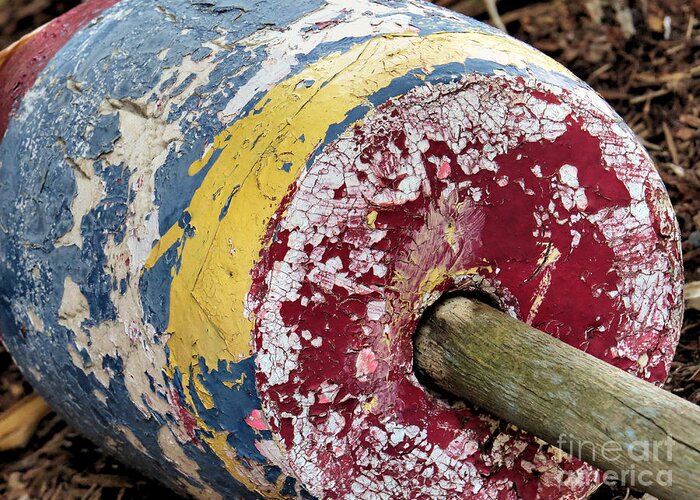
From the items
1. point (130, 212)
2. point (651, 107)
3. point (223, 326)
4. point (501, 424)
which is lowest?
point (651, 107)

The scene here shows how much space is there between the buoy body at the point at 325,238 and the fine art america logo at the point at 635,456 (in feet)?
0.70

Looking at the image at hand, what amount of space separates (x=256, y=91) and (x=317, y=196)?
0.69 feet

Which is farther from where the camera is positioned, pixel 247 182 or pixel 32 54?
pixel 32 54

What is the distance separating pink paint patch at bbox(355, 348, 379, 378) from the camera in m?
1.29

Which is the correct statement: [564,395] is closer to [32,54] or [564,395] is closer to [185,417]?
[185,417]

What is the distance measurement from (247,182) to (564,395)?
19.7 inches

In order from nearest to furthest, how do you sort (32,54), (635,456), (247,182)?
(635,456)
(247,182)
(32,54)

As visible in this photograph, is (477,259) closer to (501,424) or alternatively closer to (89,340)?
(501,424)

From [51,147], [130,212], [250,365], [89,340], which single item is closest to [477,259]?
[250,365]

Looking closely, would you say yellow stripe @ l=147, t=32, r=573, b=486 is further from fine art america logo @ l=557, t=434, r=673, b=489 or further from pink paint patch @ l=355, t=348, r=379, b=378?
fine art america logo @ l=557, t=434, r=673, b=489

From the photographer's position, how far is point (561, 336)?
144 centimetres

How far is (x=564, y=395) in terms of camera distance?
124 cm

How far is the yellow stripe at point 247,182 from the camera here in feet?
4.05

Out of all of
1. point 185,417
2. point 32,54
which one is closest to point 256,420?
point 185,417
